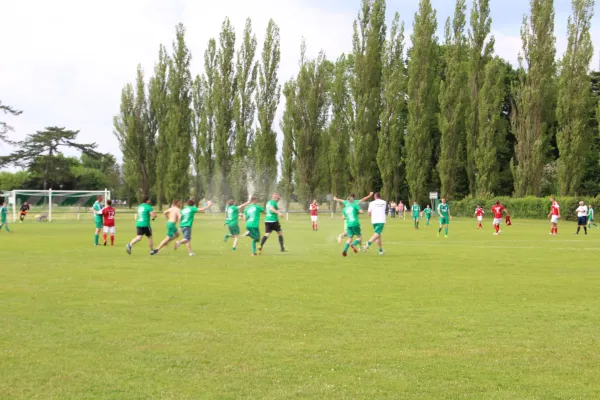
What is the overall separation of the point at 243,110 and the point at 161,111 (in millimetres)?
12415

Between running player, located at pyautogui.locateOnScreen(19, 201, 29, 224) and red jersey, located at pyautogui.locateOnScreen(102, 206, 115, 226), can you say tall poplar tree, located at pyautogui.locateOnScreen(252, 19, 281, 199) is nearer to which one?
running player, located at pyautogui.locateOnScreen(19, 201, 29, 224)

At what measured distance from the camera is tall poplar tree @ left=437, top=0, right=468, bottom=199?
63.8 meters

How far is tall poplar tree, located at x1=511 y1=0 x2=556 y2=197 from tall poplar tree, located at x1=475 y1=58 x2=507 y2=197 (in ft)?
7.13

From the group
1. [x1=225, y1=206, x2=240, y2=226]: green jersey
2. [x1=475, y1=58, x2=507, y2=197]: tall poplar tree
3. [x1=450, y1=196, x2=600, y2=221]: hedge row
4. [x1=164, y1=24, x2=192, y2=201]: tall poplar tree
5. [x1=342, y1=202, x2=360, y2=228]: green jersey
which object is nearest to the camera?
[x1=342, y1=202, x2=360, y2=228]: green jersey

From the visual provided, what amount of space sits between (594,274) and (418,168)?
5073 cm

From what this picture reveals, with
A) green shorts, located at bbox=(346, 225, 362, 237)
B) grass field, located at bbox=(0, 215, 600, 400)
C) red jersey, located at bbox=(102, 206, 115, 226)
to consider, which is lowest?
grass field, located at bbox=(0, 215, 600, 400)

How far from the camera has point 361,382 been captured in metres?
6.36

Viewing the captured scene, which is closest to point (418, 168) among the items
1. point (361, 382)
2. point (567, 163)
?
point (567, 163)

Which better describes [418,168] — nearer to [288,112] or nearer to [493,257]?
[288,112]

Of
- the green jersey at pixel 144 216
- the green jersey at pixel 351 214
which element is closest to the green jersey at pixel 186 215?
the green jersey at pixel 144 216

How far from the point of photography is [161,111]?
262 feet

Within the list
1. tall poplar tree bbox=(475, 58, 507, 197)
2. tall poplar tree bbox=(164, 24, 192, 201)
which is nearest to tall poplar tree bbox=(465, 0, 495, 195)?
tall poplar tree bbox=(475, 58, 507, 197)

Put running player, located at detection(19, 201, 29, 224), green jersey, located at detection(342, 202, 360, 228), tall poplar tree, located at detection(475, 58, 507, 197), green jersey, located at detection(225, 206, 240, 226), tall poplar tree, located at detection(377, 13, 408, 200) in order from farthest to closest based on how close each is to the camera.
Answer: tall poplar tree, located at detection(377, 13, 408, 200) < tall poplar tree, located at detection(475, 58, 507, 197) < running player, located at detection(19, 201, 29, 224) < green jersey, located at detection(225, 206, 240, 226) < green jersey, located at detection(342, 202, 360, 228)

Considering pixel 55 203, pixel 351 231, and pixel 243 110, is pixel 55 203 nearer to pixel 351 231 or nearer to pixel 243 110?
pixel 243 110
